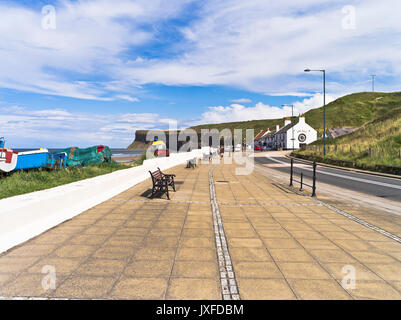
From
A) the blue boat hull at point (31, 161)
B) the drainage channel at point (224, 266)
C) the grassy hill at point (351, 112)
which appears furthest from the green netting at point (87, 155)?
the grassy hill at point (351, 112)

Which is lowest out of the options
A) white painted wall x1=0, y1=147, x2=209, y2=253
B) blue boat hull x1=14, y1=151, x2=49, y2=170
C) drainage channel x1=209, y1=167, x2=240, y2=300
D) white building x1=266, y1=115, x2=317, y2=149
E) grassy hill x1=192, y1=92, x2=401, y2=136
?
drainage channel x1=209, y1=167, x2=240, y2=300

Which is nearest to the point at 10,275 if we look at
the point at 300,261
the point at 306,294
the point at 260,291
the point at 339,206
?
the point at 260,291

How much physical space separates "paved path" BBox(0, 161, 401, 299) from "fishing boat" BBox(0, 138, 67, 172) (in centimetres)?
752

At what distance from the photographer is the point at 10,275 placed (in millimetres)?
3717

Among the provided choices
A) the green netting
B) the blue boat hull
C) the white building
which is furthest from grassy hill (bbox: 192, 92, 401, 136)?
the blue boat hull

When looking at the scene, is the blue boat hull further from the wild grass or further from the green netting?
the green netting

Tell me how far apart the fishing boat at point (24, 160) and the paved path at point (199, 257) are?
7518 mm

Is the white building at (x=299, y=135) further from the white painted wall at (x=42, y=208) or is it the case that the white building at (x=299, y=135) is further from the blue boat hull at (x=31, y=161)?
the white painted wall at (x=42, y=208)

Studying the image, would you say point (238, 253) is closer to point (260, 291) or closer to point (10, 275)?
point (260, 291)

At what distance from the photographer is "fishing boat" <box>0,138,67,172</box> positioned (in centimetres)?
1212

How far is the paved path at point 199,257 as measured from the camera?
3436 mm

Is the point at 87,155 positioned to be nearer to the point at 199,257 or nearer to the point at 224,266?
the point at 199,257

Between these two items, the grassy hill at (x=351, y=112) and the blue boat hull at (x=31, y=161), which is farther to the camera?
the grassy hill at (x=351, y=112)
